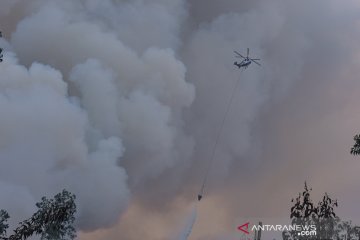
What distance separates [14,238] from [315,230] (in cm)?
3000

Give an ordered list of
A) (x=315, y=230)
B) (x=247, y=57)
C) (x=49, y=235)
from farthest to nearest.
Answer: (x=247, y=57), (x=49, y=235), (x=315, y=230)

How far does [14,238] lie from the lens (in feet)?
158

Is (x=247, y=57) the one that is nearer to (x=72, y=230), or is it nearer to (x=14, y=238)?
(x=72, y=230)

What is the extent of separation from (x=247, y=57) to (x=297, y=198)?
3054 inches

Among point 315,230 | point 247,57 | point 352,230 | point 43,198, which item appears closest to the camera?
point 315,230

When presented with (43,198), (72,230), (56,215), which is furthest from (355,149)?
(72,230)

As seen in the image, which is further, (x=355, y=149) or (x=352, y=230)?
(x=352, y=230)

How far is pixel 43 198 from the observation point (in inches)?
2621

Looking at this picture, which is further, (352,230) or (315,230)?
(352,230)

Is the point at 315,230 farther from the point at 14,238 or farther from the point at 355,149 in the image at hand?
the point at 14,238

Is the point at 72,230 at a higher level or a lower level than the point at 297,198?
higher

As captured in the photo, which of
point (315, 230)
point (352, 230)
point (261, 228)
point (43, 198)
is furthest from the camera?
point (352, 230)

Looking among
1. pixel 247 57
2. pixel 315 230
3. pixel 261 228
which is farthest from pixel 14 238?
pixel 247 57

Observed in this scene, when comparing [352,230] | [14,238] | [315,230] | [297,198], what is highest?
[352,230]
